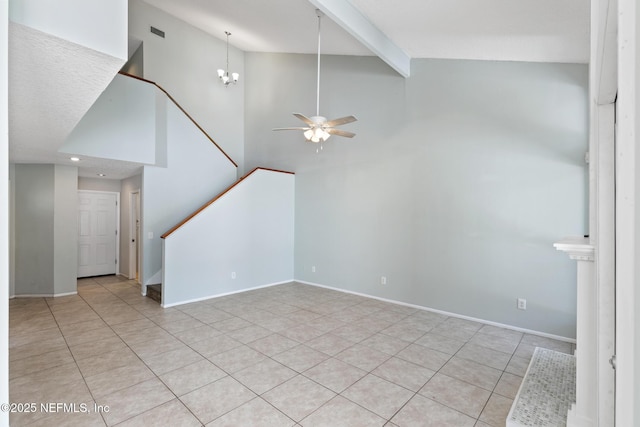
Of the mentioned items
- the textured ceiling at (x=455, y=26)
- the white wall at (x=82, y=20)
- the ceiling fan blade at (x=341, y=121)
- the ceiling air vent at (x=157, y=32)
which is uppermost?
the ceiling air vent at (x=157, y=32)

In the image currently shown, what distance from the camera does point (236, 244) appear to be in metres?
5.81

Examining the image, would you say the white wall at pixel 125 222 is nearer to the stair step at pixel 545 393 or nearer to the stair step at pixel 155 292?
the stair step at pixel 155 292

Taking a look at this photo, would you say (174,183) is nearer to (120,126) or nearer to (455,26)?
(120,126)

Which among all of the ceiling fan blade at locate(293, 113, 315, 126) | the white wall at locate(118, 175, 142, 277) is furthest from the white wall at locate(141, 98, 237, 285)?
the ceiling fan blade at locate(293, 113, 315, 126)

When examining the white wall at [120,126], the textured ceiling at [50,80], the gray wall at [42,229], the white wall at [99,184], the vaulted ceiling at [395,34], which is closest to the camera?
the textured ceiling at [50,80]

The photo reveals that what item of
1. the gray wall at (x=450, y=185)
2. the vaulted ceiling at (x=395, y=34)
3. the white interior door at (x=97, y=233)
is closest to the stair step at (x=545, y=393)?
the gray wall at (x=450, y=185)

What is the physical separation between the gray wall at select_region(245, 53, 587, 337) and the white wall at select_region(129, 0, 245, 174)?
2.11 m

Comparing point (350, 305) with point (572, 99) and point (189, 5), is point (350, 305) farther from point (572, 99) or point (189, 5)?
point (189, 5)

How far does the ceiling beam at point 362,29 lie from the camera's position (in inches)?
128

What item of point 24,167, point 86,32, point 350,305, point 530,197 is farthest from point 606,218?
point 24,167

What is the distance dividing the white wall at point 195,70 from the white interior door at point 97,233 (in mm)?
2968

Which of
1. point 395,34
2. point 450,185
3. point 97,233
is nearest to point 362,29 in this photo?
point 395,34

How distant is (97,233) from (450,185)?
25.8 feet

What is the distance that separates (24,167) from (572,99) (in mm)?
8469
